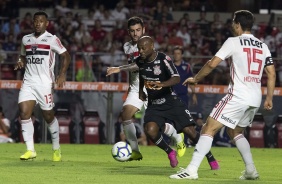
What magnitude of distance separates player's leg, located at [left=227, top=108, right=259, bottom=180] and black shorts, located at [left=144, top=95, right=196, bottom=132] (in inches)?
60.0

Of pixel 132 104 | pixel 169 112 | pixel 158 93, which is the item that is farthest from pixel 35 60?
pixel 169 112

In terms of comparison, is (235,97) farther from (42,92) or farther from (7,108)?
(7,108)

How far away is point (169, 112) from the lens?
43.7 ft

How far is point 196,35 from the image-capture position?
89.8ft

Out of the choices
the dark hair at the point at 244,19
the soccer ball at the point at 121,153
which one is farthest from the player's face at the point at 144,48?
the dark hair at the point at 244,19

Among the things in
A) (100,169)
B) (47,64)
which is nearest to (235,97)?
(100,169)

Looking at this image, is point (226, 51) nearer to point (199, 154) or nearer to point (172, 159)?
point (199, 154)

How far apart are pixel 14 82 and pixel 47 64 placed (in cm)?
752

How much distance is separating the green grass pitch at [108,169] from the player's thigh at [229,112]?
2.40 ft

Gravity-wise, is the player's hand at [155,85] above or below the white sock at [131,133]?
above

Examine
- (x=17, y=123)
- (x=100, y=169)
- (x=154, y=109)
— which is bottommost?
(x=17, y=123)

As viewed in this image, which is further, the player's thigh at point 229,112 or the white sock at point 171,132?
the white sock at point 171,132

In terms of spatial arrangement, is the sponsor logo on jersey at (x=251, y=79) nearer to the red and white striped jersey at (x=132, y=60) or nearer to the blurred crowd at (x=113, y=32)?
the red and white striped jersey at (x=132, y=60)

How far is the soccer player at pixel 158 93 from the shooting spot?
1301cm
